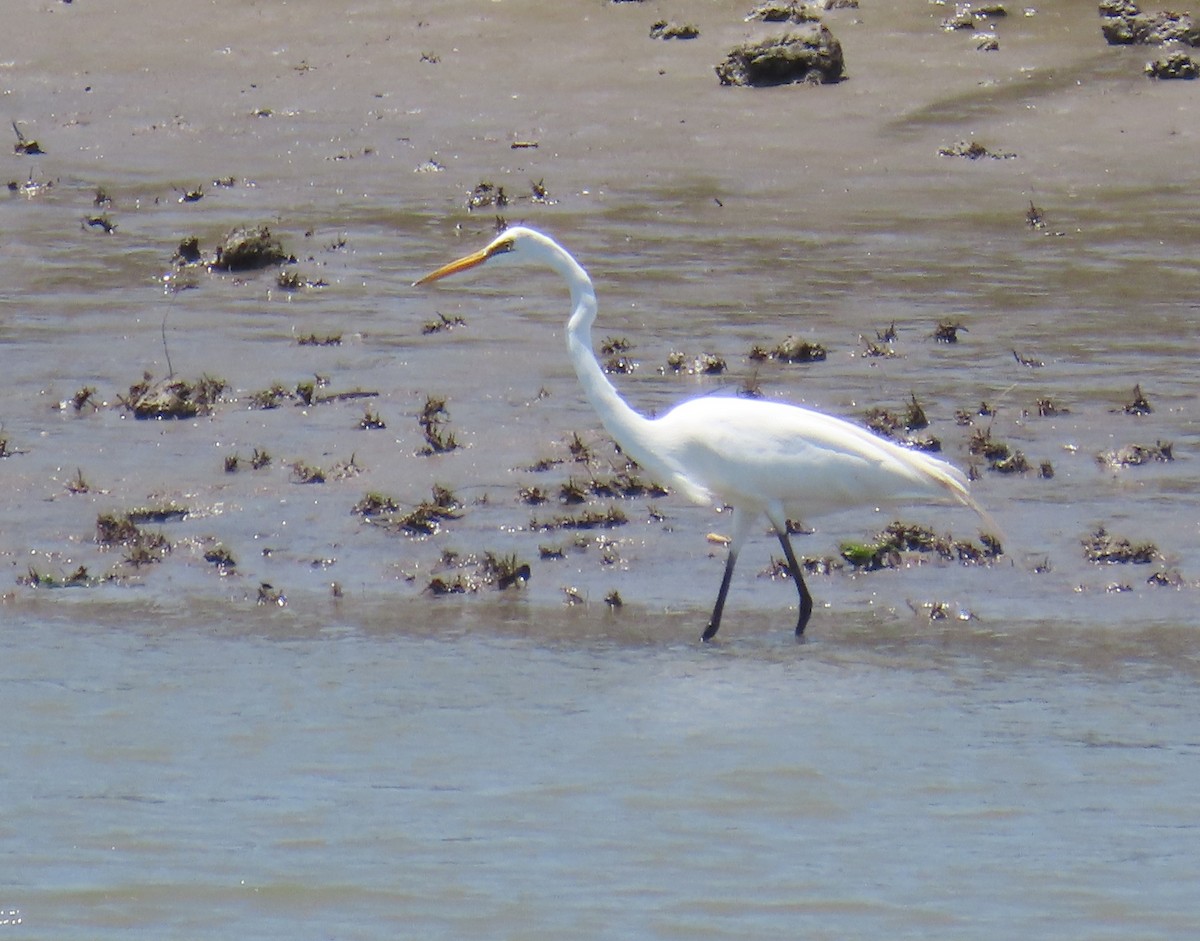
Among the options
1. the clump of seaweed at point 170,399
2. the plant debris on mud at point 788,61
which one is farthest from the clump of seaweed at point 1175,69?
the clump of seaweed at point 170,399

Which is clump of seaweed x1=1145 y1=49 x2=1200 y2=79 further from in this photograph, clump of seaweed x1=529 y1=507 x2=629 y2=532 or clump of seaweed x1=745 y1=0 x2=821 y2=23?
clump of seaweed x1=529 y1=507 x2=629 y2=532

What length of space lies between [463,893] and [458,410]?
5.32 m

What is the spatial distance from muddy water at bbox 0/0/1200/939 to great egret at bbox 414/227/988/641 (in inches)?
18.2

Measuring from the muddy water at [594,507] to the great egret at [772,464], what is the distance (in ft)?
1.52

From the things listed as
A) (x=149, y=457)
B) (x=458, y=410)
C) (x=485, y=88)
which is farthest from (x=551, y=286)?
(x=485, y=88)

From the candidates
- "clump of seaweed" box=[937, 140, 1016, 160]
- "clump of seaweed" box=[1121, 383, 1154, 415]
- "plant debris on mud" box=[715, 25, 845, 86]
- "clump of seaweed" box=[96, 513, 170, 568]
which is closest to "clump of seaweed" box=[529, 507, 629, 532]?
"clump of seaweed" box=[96, 513, 170, 568]

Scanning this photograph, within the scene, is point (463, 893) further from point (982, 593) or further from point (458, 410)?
point (458, 410)

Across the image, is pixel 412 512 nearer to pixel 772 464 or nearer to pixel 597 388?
pixel 597 388

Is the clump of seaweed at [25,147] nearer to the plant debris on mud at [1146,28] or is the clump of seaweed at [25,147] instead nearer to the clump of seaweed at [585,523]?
the clump of seaweed at [585,523]

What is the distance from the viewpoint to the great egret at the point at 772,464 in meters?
8.09

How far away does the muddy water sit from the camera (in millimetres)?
5957

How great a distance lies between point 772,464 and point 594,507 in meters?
1.61

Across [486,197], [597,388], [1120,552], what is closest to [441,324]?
[486,197]

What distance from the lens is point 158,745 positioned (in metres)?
A: 6.92
